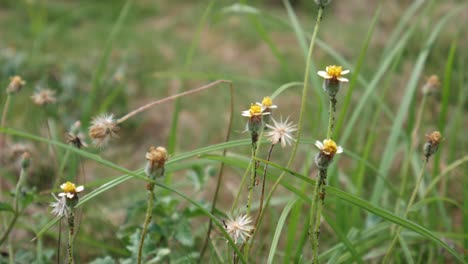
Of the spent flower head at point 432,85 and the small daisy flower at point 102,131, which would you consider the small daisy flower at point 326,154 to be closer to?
the small daisy flower at point 102,131

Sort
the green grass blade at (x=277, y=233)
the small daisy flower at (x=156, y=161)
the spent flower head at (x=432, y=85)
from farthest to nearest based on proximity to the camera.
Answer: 1. the spent flower head at (x=432, y=85)
2. the green grass blade at (x=277, y=233)
3. the small daisy flower at (x=156, y=161)

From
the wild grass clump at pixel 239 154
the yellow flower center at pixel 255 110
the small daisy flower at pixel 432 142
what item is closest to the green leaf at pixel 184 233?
the wild grass clump at pixel 239 154

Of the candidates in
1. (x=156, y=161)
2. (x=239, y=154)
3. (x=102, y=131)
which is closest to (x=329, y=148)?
(x=156, y=161)

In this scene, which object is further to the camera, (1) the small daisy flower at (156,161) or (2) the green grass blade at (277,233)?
A: (2) the green grass blade at (277,233)

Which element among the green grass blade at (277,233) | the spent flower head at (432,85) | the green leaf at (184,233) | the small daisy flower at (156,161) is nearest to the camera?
the small daisy flower at (156,161)

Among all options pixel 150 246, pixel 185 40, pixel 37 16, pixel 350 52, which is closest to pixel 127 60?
pixel 185 40

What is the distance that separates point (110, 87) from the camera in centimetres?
212

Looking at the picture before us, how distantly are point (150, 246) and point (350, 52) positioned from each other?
1.66 meters

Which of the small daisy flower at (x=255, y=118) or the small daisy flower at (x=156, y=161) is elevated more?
the small daisy flower at (x=255, y=118)

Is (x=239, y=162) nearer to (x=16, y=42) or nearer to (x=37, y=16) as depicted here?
(x=16, y=42)

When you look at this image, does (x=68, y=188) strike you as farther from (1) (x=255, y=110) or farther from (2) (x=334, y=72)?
(2) (x=334, y=72)

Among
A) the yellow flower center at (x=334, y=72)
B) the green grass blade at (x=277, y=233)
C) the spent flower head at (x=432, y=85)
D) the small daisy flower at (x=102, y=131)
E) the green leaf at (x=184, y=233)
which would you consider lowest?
the green grass blade at (x=277, y=233)

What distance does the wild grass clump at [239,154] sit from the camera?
2.85ft

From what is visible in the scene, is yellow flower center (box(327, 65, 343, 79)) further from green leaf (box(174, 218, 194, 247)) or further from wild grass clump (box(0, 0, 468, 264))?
green leaf (box(174, 218, 194, 247))
